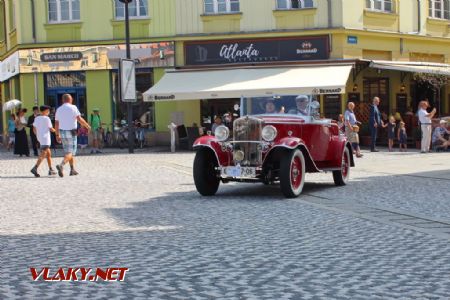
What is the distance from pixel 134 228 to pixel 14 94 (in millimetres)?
25896

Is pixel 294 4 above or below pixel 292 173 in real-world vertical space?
above

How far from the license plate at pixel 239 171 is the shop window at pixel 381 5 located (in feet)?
60.2

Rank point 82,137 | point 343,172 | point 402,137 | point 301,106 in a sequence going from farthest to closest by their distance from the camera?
point 82,137
point 402,137
point 343,172
point 301,106

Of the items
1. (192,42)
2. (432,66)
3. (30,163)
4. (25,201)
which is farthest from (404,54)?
(25,201)

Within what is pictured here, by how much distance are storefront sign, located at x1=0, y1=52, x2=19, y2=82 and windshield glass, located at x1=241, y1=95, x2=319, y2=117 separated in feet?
64.0

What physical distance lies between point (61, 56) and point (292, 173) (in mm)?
19443

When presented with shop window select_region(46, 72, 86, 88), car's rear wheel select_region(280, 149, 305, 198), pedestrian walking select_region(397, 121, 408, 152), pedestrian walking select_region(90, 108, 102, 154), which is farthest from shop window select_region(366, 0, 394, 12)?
car's rear wheel select_region(280, 149, 305, 198)

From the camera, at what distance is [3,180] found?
14.3m

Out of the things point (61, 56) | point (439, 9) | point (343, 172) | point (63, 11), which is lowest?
point (343, 172)

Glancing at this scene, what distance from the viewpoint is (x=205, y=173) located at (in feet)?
35.7

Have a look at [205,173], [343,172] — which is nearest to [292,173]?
[205,173]

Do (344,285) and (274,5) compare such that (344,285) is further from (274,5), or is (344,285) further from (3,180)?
(274,5)

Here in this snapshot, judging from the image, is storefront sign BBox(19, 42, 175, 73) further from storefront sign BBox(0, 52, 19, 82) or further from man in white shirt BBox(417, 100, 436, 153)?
man in white shirt BBox(417, 100, 436, 153)

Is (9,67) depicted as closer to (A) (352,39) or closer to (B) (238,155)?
(A) (352,39)
